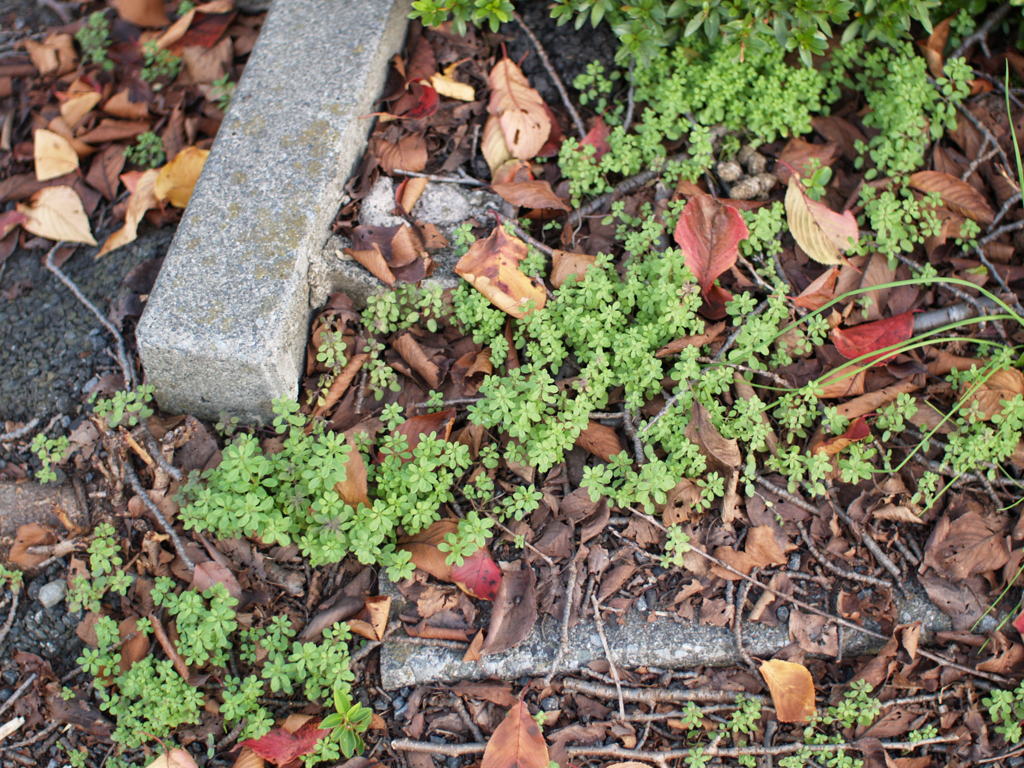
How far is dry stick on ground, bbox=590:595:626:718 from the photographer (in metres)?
2.55

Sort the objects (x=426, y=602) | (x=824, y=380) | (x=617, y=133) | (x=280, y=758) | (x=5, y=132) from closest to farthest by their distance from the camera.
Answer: (x=280, y=758) < (x=426, y=602) < (x=824, y=380) < (x=617, y=133) < (x=5, y=132)

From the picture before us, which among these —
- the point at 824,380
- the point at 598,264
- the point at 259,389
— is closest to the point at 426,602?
the point at 259,389

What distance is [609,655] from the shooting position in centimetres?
260

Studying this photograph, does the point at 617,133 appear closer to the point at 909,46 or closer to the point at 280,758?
the point at 909,46

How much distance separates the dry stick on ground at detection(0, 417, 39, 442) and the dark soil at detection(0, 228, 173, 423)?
0.03 meters

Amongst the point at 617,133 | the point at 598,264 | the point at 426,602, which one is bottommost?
the point at 426,602

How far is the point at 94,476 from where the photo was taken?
9.77ft

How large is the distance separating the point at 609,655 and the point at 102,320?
7.01 feet

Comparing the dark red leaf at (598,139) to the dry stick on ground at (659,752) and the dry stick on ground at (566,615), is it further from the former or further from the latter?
the dry stick on ground at (659,752)

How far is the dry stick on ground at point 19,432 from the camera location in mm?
3043

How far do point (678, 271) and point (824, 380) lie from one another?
23.3 inches

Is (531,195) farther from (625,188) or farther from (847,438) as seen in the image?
(847,438)

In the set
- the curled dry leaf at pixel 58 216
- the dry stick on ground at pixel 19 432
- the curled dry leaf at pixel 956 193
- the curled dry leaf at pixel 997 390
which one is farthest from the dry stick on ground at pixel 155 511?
the curled dry leaf at pixel 956 193

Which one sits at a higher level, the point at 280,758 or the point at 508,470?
the point at 508,470
